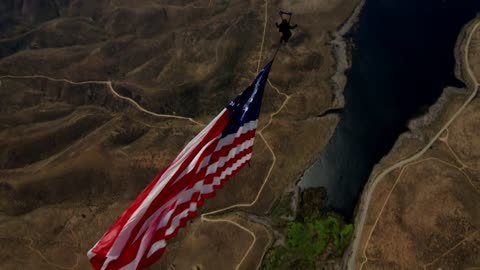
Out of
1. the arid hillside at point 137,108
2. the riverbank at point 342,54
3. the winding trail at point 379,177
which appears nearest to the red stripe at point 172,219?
the arid hillside at point 137,108

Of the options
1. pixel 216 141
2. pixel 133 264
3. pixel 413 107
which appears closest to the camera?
pixel 133 264

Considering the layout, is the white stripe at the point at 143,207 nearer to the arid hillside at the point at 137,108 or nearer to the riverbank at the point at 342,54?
the arid hillside at the point at 137,108

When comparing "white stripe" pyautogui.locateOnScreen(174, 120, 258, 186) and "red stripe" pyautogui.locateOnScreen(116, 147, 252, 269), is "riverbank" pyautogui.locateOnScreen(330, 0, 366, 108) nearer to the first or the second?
"white stripe" pyautogui.locateOnScreen(174, 120, 258, 186)

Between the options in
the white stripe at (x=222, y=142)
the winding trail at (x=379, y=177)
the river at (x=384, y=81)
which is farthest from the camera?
the river at (x=384, y=81)

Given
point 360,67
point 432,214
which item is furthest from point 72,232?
point 360,67

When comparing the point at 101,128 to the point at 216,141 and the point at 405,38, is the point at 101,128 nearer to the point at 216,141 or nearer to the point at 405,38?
the point at 216,141

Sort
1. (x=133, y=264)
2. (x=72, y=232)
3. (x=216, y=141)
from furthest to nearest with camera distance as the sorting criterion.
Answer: (x=72, y=232), (x=216, y=141), (x=133, y=264)

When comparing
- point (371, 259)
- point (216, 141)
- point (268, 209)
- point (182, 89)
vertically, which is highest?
point (216, 141)
